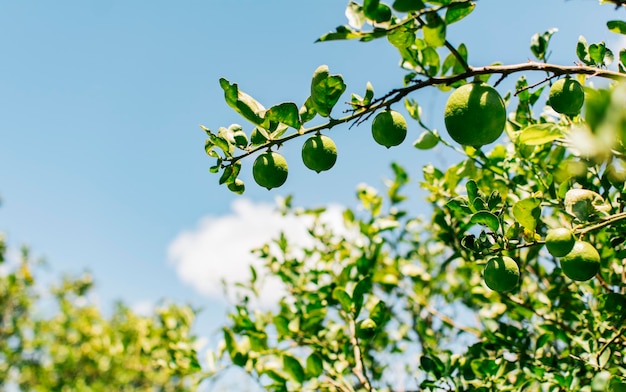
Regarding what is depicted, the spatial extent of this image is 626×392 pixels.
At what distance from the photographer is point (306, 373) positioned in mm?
2209

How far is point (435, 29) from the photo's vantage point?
1009 millimetres

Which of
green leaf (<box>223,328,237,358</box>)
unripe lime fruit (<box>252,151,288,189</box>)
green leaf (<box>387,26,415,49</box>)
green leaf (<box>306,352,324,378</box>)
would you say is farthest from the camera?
green leaf (<box>223,328,237,358</box>)

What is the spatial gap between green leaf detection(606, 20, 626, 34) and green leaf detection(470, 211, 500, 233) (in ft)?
1.99

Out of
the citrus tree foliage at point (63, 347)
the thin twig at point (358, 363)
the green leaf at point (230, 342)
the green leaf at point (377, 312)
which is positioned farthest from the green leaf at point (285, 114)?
the citrus tree foliage at point (63, 347)

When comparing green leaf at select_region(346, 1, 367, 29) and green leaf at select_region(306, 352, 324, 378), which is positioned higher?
green leaf at select_region(346, 1, 367, 29)

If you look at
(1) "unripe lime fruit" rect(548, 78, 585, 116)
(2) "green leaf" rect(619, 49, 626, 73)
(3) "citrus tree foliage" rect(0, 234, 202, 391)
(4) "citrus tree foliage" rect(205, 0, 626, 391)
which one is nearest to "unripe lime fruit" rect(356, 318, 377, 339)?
(4) "citrus tree foliage" rect(205, 0, 626, 391)

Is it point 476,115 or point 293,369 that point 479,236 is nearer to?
point 476,115

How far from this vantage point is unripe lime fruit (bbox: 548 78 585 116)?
1170mm

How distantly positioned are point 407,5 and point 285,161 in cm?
52

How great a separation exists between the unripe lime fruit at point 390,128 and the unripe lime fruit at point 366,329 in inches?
36.5

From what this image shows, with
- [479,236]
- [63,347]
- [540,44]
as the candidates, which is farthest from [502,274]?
[63,347]

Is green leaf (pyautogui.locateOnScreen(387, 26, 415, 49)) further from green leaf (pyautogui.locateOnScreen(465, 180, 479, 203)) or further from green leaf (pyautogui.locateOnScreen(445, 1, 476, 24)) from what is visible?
green leaf (pyautogui.locateOnScreen(465, 180, 479, 203))

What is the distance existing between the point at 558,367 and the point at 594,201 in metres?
0.98

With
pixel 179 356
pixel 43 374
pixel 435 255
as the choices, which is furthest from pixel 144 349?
pixel 43 374
